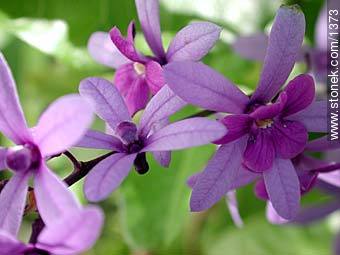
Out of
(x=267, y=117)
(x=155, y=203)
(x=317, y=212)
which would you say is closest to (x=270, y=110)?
(x=267, y=117)

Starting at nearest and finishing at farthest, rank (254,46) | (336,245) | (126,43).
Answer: (126,43)
(254,46)
(336,245)

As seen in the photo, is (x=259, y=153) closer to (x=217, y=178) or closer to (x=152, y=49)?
(x=217, y=178)

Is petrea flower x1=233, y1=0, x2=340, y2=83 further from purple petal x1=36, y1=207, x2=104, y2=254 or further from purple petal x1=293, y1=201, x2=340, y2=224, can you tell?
purple petal x1=36, y1=207, x2=104, y2=254

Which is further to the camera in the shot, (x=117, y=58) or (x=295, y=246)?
(x=295, y=246)

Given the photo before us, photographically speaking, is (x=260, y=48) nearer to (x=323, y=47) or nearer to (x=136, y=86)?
(x=323, y=47)

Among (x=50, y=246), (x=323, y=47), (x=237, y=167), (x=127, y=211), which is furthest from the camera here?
(x=127, y=211)

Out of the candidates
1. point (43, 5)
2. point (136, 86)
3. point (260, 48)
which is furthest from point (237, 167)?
point (43, 5)
